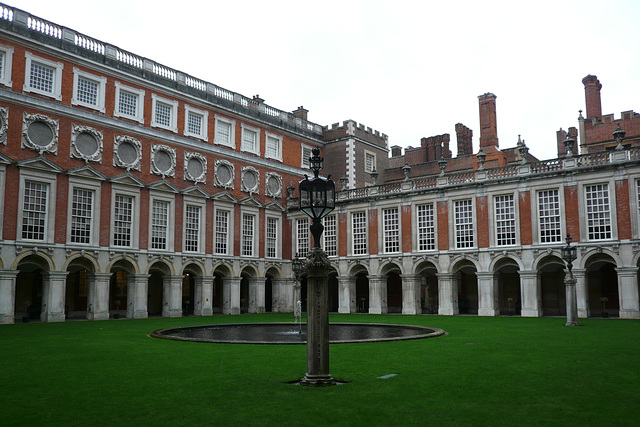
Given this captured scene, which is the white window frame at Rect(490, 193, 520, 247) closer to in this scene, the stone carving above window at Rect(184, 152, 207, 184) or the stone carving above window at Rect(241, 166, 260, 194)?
the stone carving above window at Rect(241, 166, 260, 194)

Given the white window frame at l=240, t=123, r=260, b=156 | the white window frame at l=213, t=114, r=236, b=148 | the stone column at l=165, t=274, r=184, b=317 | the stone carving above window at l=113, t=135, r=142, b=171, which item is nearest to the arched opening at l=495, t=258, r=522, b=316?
the white window frame at l=240, t=123, r=260, b=156

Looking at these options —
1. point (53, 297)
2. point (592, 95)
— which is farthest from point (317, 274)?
point (592, 95)

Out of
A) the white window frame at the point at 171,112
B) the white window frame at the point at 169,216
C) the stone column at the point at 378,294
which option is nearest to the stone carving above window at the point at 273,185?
the white window frame at the point at 169,216

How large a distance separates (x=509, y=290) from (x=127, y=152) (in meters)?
29.1

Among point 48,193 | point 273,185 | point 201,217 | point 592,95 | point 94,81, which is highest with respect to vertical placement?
point 592,95

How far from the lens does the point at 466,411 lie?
8016 millimetres

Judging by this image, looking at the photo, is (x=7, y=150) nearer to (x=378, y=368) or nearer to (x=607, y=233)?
(x=378, y=368)

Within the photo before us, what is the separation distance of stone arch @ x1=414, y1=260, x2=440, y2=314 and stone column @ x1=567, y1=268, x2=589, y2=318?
365 inches

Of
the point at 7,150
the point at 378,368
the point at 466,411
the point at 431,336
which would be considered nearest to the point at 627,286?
the point at 431,336

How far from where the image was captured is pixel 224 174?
4191 centimetres

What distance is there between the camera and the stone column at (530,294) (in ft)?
113

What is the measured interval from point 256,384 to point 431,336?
10.4 meters

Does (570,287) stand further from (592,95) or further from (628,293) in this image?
(592,95)

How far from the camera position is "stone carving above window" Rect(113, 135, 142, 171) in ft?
115
